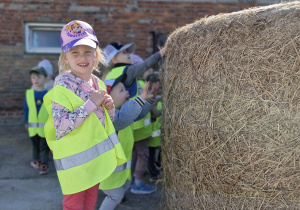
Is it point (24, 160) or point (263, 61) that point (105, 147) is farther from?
point (24, 160)

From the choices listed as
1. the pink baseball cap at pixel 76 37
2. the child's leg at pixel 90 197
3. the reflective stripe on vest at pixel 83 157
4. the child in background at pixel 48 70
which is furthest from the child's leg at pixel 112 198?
the child in background at pixel 48 70

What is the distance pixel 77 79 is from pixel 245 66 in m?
1.18

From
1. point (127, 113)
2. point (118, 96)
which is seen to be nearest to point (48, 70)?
point (118, 96)

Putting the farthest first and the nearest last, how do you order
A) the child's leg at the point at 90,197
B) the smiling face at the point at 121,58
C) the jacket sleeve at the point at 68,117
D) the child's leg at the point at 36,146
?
the child's leg at the point at 36,146
the smiling face at the point at 121,58
the child's leg at the point at 90,197
the jacket sleeve at the point at 68,117

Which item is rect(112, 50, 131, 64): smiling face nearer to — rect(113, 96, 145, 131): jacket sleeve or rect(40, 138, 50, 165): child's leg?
rect(113, 96, 145, 131): jacket sleeve

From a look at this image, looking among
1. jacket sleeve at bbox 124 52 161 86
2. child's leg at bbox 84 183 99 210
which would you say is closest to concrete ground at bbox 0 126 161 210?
child's leg at bbox 84 183 99 210

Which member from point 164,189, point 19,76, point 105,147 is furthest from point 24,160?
point 105,147

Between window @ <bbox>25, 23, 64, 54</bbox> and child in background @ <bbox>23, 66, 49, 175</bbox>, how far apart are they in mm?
2192

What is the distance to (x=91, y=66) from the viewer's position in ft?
7.75

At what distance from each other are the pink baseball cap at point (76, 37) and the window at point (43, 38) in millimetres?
5069

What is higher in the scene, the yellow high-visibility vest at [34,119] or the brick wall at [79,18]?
the brick wall at [79,18]

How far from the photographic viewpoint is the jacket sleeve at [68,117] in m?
2.11

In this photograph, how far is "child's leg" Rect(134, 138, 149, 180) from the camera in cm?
404

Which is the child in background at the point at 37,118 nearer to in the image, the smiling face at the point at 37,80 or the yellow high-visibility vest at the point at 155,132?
the smiling face at the point at 37,80
